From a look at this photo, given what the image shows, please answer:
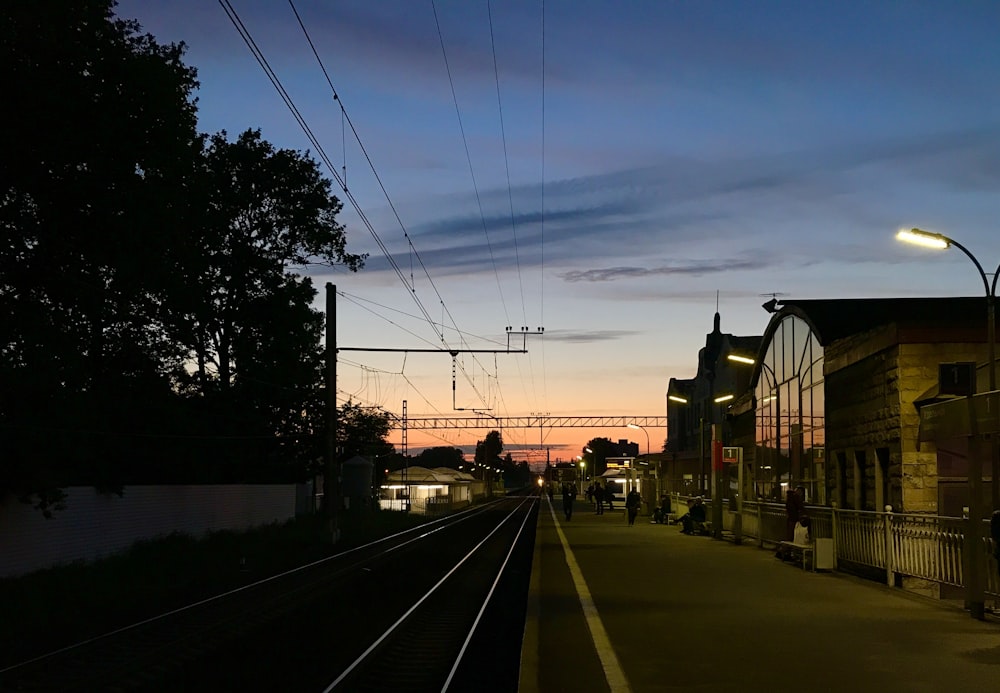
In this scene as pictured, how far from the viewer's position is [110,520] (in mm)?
28734

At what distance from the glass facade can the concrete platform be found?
28.9ft

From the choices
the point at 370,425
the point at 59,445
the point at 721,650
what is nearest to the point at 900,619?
the point at 721,650

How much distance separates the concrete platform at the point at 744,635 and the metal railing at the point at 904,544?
1.35 ft

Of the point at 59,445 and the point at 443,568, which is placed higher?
the point at 59,445

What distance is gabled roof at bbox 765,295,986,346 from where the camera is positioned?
2339cm

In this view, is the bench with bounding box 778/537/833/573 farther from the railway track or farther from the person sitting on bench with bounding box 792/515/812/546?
the railway track

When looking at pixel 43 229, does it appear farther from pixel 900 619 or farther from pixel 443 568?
pixel 900 619

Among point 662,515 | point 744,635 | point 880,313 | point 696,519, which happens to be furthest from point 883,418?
point 662,515

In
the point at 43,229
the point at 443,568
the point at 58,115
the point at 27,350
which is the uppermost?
the point at 58,115

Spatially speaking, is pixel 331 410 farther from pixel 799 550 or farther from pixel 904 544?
pixel 904 544

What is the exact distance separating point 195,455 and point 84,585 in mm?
19289

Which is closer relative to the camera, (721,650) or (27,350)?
(721,650)

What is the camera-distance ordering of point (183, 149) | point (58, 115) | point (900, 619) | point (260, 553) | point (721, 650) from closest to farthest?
1. point (721, 650)
2. point (900, 619)
3. point (58, 115)
4. point (183, 149)
5. point (260, 553)

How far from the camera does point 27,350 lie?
912 inches
